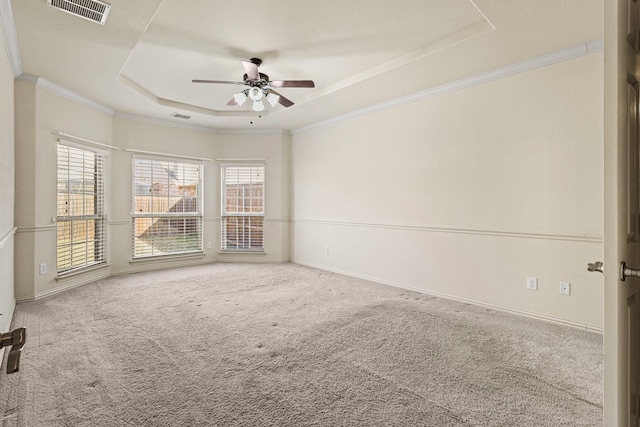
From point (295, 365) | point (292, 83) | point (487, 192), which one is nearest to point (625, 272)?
point (295, 365)

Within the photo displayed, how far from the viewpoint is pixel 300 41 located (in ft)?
10.5

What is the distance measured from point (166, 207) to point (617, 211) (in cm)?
624

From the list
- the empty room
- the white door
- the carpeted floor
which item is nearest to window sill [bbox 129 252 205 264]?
the empty room

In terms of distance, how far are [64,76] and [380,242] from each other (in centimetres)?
452

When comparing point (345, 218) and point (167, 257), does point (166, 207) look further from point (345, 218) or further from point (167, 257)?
point (345, 218)

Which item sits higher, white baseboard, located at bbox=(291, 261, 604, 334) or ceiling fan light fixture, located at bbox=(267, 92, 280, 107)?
ceiling fan light fixture, located at bbox=(267, 92, 280, 107)

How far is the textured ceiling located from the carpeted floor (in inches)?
104

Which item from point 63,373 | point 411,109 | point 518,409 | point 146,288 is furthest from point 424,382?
point 146,288

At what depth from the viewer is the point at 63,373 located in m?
2.26

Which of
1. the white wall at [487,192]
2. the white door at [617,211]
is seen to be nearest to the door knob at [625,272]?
the white door at [617,211]

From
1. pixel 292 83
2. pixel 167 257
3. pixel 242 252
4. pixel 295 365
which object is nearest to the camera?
pixel 295 365

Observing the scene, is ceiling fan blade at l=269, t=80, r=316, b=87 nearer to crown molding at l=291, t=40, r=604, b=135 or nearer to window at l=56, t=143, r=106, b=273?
crown molding at l=291, t=40, r=604, b=135

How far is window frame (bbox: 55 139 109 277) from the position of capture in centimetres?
429

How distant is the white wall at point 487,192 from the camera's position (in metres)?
3.05
